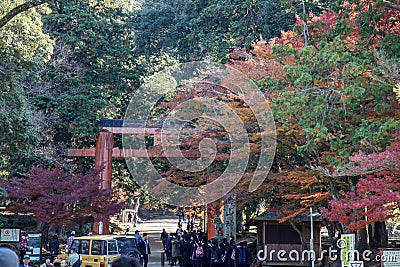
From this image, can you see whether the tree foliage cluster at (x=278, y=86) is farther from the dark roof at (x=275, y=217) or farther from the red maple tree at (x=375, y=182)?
the dark roof at (x=275, y=217)

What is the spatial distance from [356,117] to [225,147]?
5.75 m

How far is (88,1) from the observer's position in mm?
33531

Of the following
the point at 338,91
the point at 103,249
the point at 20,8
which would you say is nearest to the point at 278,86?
the point at 338,91

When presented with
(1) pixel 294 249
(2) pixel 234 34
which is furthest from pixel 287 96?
(2) pixel 234 34

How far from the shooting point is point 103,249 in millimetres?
16891

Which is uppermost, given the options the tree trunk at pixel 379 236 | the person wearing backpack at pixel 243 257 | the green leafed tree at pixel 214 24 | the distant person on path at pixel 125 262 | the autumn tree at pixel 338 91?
the green leafed tree at pixel 214 24

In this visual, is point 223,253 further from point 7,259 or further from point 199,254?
point 7,259

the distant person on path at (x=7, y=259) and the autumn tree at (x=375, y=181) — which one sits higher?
the autumn tree at (x=375, y=181)

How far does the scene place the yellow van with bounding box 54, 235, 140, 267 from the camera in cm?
1686

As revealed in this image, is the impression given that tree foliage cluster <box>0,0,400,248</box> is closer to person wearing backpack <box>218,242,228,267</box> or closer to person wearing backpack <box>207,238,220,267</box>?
person wearing backpack <box>218,242,228,267</box>

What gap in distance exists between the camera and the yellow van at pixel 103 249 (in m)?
16.9

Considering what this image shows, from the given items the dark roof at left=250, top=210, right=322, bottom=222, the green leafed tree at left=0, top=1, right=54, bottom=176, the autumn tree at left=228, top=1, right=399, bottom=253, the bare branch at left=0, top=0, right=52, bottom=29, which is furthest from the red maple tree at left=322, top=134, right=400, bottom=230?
the green leafed tree at left=0, top=1, right=54, bottom=176

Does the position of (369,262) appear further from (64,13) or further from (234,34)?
(64,13)

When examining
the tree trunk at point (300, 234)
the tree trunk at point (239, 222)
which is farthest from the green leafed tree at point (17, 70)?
the tree trunk at point (239, 222)
